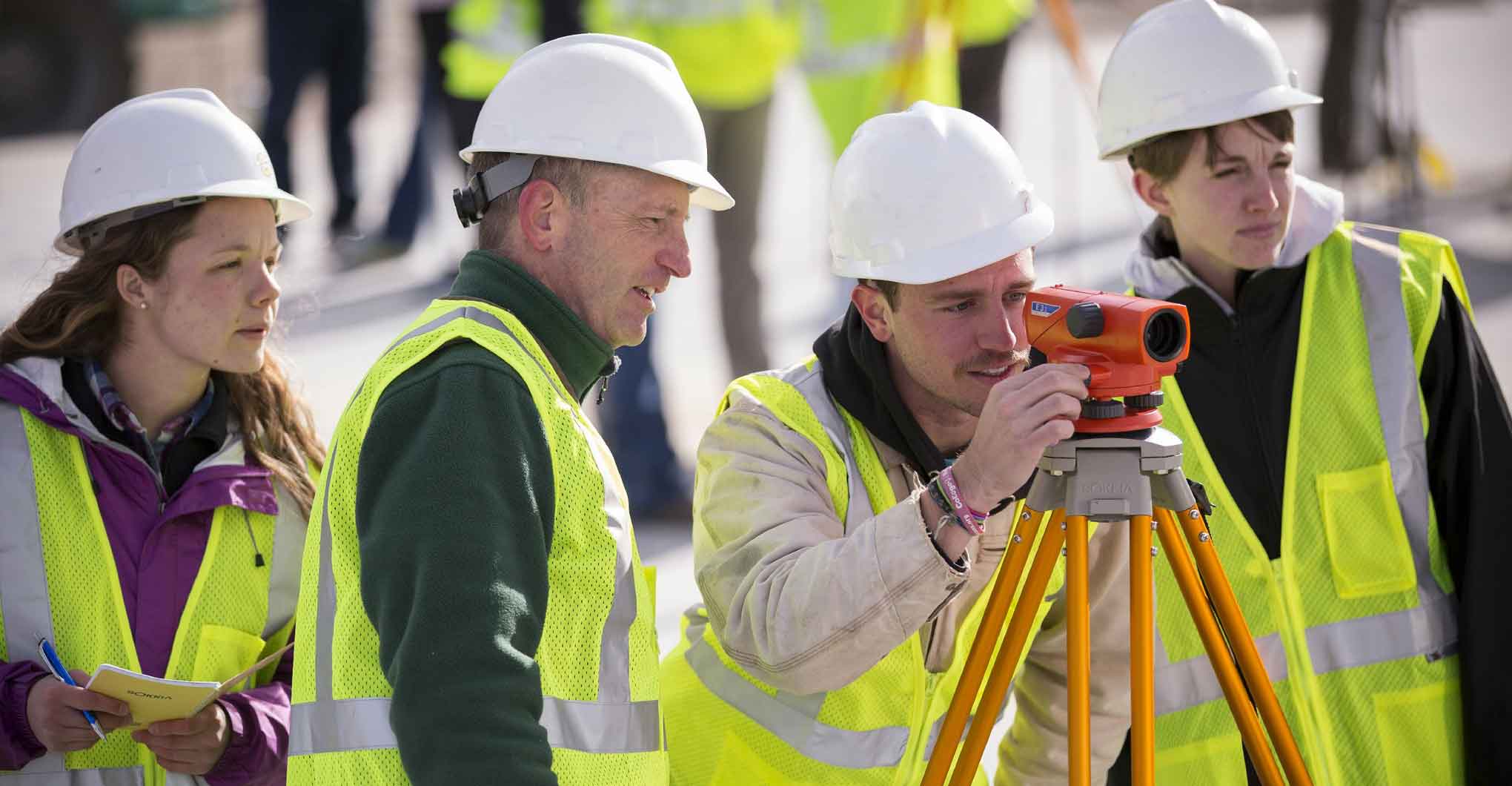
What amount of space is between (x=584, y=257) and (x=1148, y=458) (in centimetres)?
88

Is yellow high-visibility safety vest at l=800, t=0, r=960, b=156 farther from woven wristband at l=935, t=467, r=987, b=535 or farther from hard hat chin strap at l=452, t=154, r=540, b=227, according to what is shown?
woven wristband at l=935, t=467, r=987, b=535

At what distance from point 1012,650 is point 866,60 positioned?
4.78 meters

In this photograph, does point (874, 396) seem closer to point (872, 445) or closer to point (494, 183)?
point (872, 445)

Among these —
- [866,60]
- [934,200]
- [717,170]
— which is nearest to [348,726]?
[934,200]

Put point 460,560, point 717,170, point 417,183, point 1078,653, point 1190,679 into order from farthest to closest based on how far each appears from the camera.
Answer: point 417,183, point 717,170, point 1190,679, point 1078,653, point 460,560

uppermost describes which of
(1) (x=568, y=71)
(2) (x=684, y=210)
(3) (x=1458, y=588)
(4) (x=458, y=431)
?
(1) (x=568, y=71)

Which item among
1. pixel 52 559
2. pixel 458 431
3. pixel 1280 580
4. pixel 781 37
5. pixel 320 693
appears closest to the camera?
pixel 458 431

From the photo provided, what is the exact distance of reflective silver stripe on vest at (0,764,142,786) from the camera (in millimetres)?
2949

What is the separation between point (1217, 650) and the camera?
258cm

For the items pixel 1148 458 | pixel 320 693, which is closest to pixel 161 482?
pixel 320 693

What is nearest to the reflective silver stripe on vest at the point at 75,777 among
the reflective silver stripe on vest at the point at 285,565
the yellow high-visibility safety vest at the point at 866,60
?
the reflective silver stripe on vest at the point at 285,565

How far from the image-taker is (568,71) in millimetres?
2623

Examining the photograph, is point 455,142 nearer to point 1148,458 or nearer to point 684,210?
point 684,210

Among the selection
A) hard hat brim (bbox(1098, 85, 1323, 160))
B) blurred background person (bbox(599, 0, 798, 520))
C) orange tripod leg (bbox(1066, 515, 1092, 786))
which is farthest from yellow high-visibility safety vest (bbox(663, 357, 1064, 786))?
blurred background person (bbox(599, 0, 798, 520))
